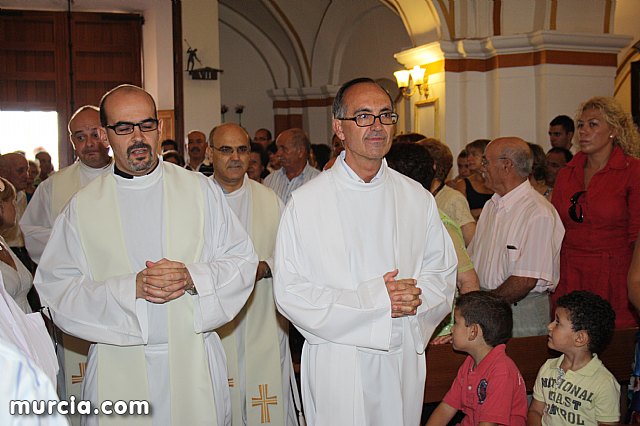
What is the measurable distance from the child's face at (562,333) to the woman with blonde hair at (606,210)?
1.31 m

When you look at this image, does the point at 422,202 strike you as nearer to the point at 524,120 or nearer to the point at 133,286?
the point at 133,286

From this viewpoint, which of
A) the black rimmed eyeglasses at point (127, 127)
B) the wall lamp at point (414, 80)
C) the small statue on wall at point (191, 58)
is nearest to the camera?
the black rimmed eyeglasses at point (127, 127)

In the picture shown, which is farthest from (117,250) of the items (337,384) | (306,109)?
(306,109)

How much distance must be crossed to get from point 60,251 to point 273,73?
17.5 m

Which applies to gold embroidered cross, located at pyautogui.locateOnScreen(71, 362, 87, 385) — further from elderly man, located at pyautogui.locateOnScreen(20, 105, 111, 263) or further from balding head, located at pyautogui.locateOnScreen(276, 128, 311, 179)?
balding head, located at pyautogui.locateOnScreen(276, 128, 311, 179)

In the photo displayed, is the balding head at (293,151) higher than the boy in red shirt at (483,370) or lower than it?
higher

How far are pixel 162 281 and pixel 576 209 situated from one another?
2.95 meters

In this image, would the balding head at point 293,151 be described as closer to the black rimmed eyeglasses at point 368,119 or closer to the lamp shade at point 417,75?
the black rimmed eyeglasses at point 368,119

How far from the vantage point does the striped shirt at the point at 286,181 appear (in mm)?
7457

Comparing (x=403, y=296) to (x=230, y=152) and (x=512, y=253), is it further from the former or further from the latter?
(x=230, y=152)

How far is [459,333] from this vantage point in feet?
13.0

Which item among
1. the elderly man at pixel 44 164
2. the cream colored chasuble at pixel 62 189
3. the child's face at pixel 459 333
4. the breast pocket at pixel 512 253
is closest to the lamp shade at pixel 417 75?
the elderly man at pixel 44 164

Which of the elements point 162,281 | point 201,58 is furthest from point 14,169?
point 201,58

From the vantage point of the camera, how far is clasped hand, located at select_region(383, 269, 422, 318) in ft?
11.0
